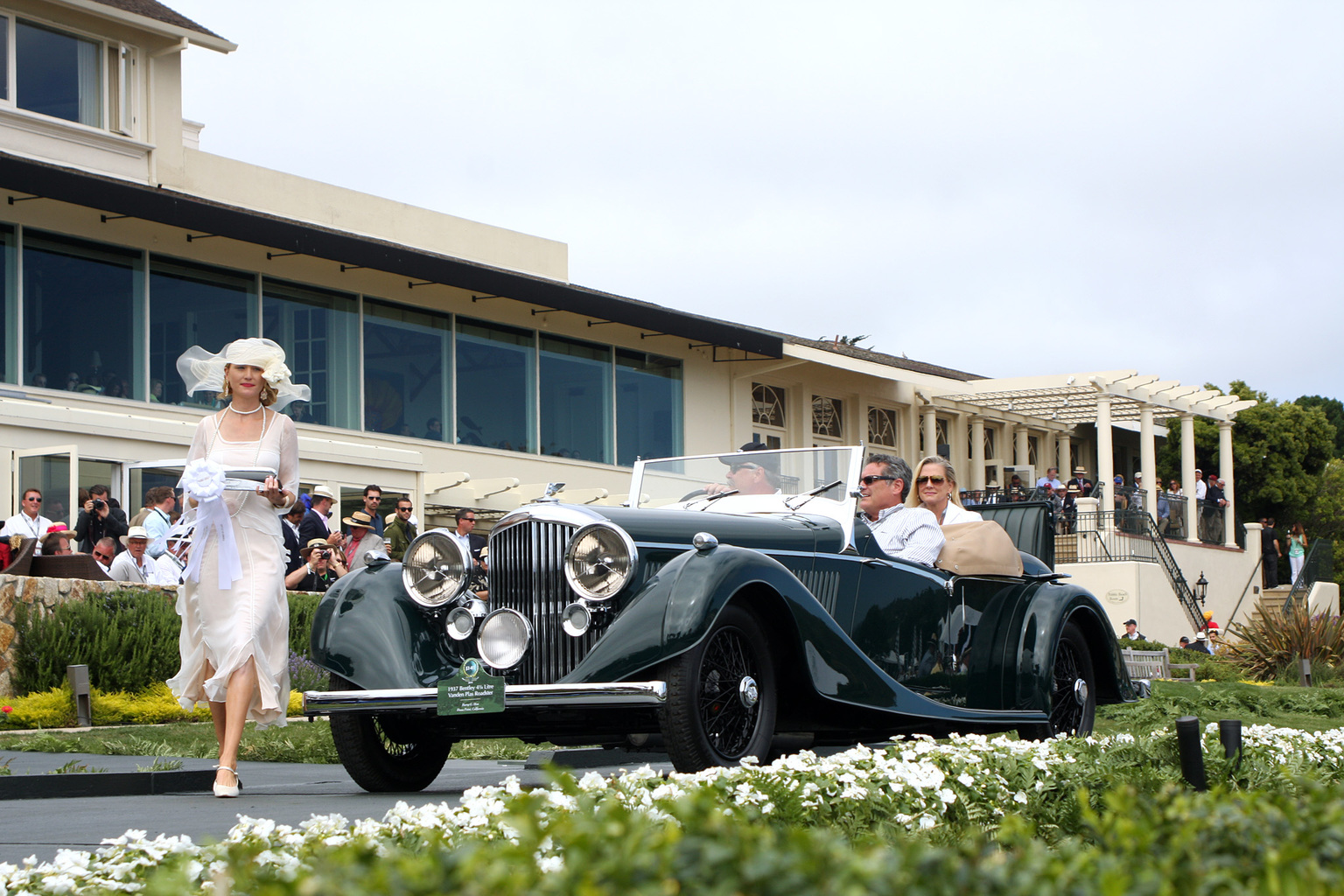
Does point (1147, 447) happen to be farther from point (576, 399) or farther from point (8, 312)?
point (8, 312)

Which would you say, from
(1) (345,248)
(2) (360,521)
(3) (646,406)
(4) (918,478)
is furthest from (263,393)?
(3) (646,406)

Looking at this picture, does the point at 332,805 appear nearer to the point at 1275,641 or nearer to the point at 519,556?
the point at 519,556

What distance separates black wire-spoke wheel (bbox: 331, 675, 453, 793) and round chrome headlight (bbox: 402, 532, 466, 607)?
1.66 feet

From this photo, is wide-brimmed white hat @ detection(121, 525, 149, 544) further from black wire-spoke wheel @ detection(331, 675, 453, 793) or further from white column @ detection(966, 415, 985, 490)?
white column @ detection(966, 415, 985, 490)

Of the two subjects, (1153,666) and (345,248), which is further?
(345,248)

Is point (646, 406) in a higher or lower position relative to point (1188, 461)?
higher

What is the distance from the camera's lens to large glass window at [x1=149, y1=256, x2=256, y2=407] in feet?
69.0

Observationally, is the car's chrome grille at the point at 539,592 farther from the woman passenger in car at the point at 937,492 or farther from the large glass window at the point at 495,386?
the large glass window at the point at 495,386

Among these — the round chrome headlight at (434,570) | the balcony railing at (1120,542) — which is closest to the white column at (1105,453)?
the balcony railing at (1120,542)

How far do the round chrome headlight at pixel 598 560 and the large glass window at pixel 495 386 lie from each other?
19.3 metres

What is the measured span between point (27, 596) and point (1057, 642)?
7915 millimetres

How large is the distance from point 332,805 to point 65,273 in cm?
1631

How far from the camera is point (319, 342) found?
76.9 ft

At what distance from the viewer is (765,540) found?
6.92 meters
